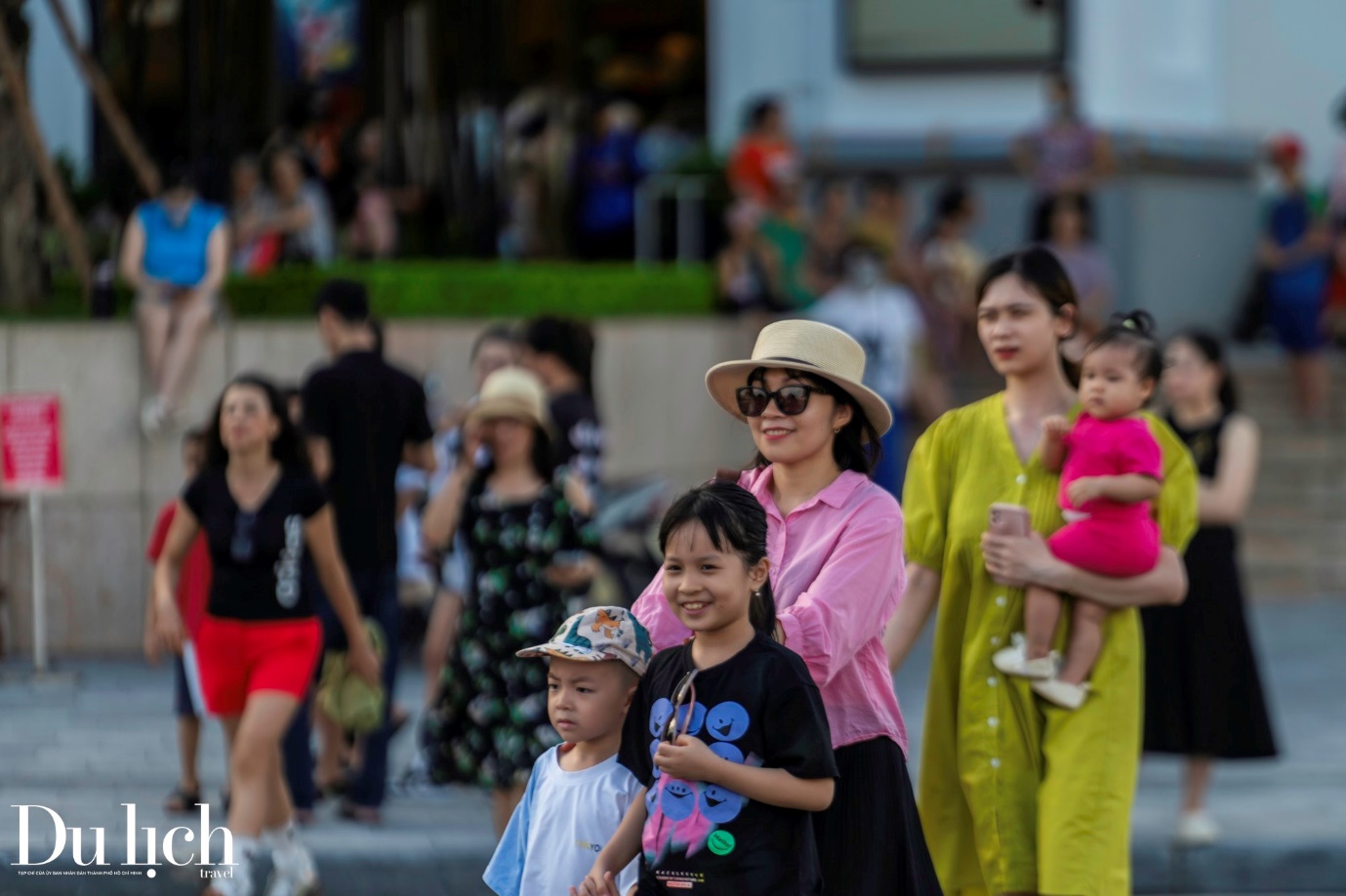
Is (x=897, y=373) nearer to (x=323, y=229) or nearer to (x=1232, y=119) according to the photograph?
(x=323, y=229)

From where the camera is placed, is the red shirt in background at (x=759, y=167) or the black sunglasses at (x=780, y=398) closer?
the black sunglasses at (x=780, y=398)

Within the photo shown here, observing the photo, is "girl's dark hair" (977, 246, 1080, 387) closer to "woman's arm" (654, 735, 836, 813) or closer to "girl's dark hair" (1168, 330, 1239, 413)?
"woman's arm" (654, 735, 836, 813)

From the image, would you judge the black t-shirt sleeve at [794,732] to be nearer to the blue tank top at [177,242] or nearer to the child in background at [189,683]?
the child in background at [189,683]

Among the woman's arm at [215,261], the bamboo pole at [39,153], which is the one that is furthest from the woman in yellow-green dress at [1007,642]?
the bamboo pole at [39,153]

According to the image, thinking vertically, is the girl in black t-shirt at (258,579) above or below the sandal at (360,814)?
above

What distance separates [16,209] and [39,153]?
1.22ft

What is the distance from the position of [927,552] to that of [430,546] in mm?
2715

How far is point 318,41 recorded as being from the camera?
2070 cm

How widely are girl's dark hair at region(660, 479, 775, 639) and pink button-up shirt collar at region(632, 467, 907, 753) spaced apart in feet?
0.36

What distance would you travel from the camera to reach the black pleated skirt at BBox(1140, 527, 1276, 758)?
8000 millimetres

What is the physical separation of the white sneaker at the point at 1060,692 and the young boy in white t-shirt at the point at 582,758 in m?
1.33

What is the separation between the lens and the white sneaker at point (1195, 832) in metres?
8.02

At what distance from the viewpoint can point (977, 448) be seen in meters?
5.54

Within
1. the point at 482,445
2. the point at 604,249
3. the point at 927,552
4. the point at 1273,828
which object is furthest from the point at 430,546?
the point at 604,249
